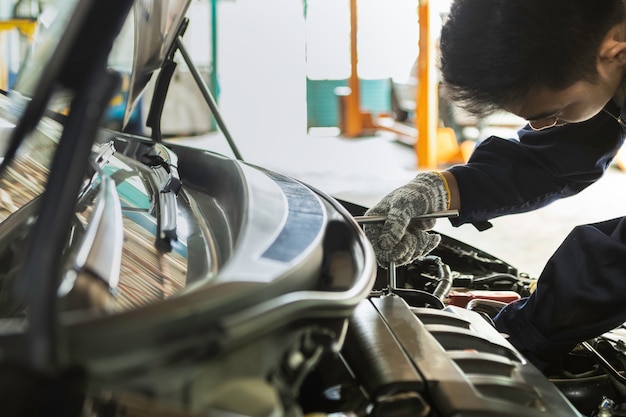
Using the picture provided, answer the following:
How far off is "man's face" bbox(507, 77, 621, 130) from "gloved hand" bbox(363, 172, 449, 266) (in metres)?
0.30

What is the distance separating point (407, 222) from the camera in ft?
4.43

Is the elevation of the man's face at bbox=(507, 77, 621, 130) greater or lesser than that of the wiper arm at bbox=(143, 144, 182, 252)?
greater

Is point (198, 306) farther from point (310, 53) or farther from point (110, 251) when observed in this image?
point (310, 53)

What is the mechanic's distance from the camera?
3.46 ft

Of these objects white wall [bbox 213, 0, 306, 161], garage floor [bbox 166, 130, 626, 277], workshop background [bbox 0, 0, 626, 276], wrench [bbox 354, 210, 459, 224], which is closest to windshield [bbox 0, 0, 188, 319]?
wrench [bbox 354, 210, 459, 224]

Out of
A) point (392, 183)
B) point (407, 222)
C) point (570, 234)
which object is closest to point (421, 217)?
point (407, 222)

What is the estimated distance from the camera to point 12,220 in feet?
3.36

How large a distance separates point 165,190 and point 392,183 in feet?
14.9

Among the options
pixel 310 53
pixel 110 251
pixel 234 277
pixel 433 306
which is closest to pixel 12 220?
pixel 110 251

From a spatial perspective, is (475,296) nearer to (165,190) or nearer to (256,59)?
(165,190)

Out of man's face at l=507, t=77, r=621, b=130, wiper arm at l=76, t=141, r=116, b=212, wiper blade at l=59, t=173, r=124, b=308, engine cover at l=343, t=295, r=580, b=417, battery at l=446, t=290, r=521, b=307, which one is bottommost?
battery at l=446, t=290, r=521, b=307

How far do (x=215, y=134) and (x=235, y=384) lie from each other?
25.6 ft

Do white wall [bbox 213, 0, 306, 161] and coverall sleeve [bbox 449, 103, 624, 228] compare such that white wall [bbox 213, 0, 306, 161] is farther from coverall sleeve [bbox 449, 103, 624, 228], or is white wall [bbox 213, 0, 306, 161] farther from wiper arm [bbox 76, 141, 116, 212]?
wiper arm [bbox 76, 141, 116, 212]

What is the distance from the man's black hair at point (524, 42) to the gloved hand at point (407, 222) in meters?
0.33
